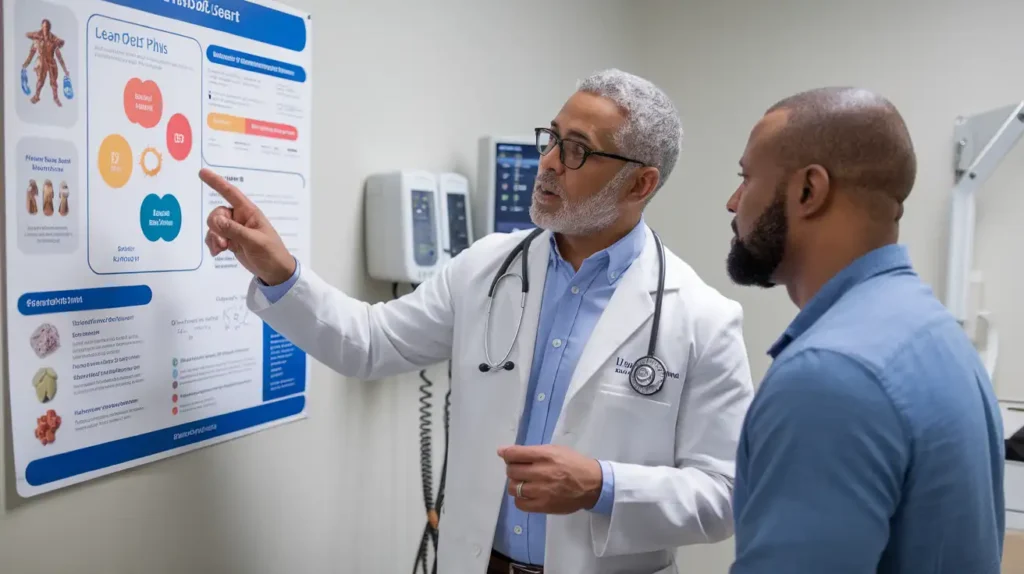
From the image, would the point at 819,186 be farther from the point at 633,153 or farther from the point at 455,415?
the point at 455,415

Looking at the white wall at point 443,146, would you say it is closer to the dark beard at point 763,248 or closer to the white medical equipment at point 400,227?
the white medical equipment at point 400,227

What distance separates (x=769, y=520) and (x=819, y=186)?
40 centimetres

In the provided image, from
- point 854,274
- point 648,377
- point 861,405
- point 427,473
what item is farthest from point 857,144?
point 427,473

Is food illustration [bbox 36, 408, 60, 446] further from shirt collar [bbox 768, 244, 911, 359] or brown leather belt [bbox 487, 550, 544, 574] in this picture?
shirt collar [bbox 768, 244, 911, 359]

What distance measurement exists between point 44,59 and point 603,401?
3.30 ft

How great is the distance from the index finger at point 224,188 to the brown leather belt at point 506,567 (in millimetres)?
763

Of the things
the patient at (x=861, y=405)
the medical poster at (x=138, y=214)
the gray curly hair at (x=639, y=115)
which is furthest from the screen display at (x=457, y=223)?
the patient at (x=861, y=405)

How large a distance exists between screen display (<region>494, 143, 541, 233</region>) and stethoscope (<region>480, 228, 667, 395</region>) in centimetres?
46

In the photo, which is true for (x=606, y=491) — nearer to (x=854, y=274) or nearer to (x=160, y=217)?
(x=854, y=274)

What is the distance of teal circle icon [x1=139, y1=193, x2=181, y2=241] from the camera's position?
128 cm

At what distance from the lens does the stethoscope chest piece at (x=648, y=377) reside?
4.45 ft

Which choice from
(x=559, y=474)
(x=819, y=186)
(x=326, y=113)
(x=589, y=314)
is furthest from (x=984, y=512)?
(x=326, y=113)

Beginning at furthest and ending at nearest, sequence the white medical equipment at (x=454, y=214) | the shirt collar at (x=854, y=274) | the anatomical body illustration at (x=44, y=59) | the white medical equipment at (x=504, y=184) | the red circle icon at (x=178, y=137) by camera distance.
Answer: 1. the white medical equipment at (x=504, y=184)
2. the white medical equipment at (x=454, y=214)
3. the red circle icon at (x=178, y=137)
4. the anatomical body illustration at (x=44, y=59)
5. the shirt collar at (x=854, y=274)

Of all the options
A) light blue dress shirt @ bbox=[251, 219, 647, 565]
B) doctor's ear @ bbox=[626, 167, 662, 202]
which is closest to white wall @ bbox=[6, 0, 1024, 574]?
light blue dress shirt @ bbox=[251, 219, 647, 565]
